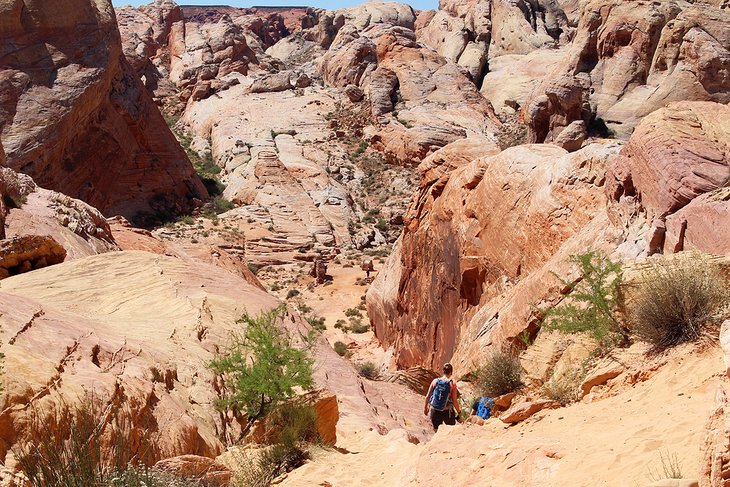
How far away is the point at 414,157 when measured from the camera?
47.8m

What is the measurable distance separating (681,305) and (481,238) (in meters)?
9.45

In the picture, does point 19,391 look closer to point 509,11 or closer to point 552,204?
point 552,204

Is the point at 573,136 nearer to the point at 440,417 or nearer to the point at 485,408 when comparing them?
the point at 440,417

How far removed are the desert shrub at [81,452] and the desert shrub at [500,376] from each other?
5455 millimetres

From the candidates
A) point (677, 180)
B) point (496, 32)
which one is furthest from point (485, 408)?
point (496, 32)

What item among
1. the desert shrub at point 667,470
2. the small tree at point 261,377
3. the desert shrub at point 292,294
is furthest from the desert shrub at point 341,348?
the desert shrub at point 667,470

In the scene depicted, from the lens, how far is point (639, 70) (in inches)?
1491

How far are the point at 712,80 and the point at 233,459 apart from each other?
34.4 metres

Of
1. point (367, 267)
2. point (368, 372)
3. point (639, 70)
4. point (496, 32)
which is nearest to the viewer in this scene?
point (368, 372)

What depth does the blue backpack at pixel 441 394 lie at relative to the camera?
9.89m

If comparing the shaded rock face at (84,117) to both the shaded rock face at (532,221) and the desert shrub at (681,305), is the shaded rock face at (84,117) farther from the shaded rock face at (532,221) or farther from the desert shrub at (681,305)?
the desert shrub at (681,305)

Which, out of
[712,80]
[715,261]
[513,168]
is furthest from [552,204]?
[712,80]

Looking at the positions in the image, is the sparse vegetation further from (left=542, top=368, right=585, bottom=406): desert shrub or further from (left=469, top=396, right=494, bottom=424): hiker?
(left=542, top=368, right=585, bottom=406): desert shrub

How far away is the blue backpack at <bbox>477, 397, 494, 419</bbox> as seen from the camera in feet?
30.5
